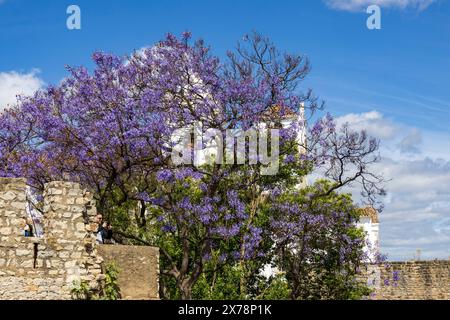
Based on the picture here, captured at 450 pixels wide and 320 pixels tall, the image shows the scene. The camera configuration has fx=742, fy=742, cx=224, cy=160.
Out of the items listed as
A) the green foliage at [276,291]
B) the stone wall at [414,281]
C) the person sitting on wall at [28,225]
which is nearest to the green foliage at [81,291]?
the person sitting on wall at [28,225]

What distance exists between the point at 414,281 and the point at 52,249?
62.6ft

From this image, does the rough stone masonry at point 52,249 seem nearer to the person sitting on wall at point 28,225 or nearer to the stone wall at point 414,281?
the person sitting on wall at point 28,225

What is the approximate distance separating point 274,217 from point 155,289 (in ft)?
29.2

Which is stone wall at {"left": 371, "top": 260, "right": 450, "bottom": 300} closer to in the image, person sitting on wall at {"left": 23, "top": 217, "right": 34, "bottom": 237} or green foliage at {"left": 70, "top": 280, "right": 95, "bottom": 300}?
person sitting on wall at {"left": 23, "top": 217, "right": 34, "bottom": 237}

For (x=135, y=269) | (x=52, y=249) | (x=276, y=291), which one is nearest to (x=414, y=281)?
(x=276, y=291)

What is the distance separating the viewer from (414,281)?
28.0 metres

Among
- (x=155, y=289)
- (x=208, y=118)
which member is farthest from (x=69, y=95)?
(x=155, y=289)

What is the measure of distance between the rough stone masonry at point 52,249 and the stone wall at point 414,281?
1673cm

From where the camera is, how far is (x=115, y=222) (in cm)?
2245

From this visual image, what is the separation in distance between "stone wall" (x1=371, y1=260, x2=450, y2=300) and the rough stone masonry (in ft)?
54.9

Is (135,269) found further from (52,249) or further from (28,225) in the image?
(28,225)
